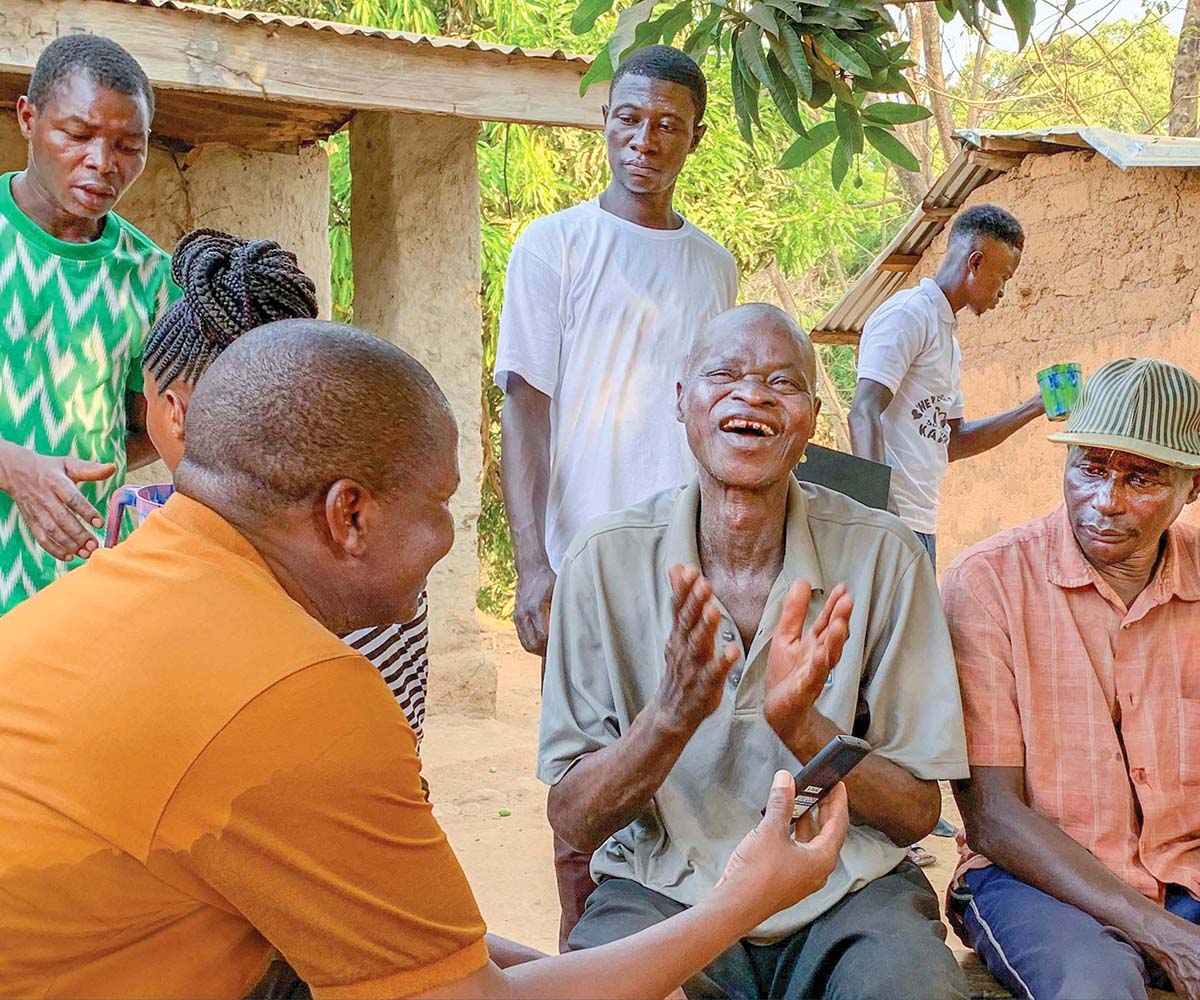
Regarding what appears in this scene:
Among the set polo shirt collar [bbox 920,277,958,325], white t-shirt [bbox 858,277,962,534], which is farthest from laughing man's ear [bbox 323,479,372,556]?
polo shirt collar [bbox 920,277,958,325]

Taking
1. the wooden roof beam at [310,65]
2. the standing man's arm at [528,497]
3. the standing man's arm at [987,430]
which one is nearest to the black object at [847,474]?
the standing man's arm at [528,497]

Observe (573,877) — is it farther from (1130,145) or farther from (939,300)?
(1130,145)

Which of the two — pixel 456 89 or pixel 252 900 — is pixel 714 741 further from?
pixel 456 89

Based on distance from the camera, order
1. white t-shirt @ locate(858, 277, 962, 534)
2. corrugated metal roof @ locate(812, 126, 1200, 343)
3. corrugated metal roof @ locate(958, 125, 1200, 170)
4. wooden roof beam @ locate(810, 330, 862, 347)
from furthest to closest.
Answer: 1. wooden roof beam @ locate(810, 330, 862, 347)
2. corrugated metal roof @ locate(812, 126, 1200, 343)
3. corrugated metal roof @ locate(958, 125, 1200, 170)
4. white t-shirt @ locate(858, 277, 962, 534)

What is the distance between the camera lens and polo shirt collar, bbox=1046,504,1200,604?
265cm

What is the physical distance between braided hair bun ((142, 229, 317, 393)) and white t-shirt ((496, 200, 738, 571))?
1.00 m

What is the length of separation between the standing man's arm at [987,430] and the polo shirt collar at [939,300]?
1.29ft

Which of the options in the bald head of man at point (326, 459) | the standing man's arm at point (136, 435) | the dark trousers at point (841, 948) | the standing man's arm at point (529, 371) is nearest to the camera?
the bald head of man at point (326, 459)

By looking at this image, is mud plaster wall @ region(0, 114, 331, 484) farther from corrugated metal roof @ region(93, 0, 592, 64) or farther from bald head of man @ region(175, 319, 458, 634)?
bald head of man @ region(175, 319, 458, 634)

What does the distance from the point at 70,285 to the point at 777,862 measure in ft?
6.08

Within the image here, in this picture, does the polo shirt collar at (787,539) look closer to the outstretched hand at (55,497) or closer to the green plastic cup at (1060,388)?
the outstretched hand at (55,497)

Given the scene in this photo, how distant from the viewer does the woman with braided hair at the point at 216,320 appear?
2.31 metres

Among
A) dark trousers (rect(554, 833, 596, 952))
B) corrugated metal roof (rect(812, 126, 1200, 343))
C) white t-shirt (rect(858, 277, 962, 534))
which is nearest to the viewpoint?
dark trousers (rect(554, 833, 596, 952))

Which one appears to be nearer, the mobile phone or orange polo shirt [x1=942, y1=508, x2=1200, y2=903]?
A: the mobile phone
